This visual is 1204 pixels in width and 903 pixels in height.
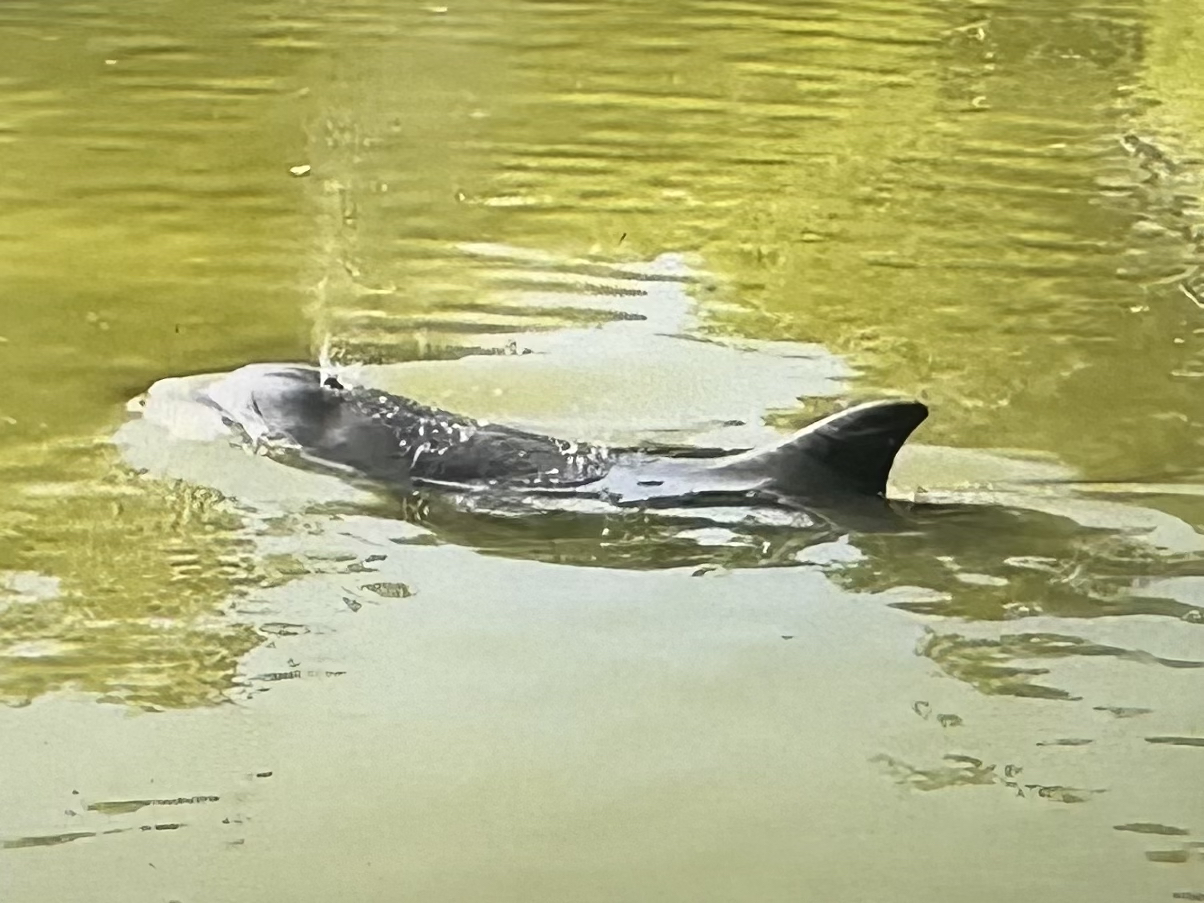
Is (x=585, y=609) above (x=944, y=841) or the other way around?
above

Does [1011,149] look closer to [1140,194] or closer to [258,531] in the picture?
[1140,194]

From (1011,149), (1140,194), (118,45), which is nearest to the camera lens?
(1140,194)

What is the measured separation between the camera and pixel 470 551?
2920mm

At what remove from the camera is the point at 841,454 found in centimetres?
301

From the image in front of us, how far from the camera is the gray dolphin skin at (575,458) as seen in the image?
3.01 m

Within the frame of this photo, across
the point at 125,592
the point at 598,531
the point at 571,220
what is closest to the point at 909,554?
the point at 598,531

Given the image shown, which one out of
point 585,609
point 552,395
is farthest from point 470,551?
point 552,395

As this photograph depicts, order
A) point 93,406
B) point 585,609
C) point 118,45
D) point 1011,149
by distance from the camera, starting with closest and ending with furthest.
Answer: point 585,609, point 93,406, point 1011,149, point 118,45

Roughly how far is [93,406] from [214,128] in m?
2.39

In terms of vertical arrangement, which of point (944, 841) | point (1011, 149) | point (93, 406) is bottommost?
point (944, 841)

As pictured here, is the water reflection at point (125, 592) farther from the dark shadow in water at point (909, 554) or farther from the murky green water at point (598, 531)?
the dark shadow in water at point (909, 554)

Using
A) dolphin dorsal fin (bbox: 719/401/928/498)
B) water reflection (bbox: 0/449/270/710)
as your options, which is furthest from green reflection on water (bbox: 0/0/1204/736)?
dolphin dorsal fin (bbox: 719/401/928/498)

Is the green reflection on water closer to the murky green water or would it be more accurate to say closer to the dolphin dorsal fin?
the murky green water

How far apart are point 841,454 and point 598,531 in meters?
0.51
